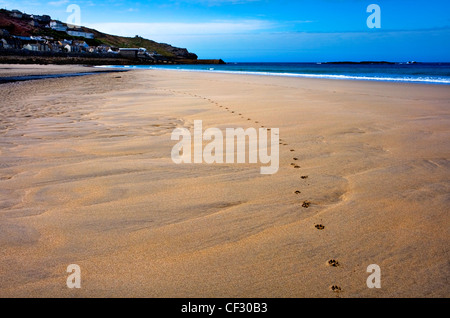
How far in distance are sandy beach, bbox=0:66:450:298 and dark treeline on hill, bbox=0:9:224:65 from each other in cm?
4535

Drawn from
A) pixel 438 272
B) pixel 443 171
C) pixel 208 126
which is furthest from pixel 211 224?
pixel 208 126

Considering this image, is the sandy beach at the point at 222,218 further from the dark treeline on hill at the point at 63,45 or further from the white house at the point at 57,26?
the white house at the point at 57,26

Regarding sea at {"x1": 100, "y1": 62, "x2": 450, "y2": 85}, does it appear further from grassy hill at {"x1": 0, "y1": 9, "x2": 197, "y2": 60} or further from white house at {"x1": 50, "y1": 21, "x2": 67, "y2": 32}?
white house at {"x1": 50, "y1": 21, "x2": 67, "y2": 32}

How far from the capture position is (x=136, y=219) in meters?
2.36

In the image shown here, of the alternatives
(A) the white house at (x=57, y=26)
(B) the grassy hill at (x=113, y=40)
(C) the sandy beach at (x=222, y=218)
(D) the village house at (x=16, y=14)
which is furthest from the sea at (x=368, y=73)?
(A) the white house at (x=57, y=26)

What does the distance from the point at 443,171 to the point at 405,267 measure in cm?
201

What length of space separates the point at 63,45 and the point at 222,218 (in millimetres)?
102810

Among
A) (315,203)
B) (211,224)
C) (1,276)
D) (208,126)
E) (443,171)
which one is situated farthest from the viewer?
(208,126)

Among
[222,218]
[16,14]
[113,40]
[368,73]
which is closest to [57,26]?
[16,14]

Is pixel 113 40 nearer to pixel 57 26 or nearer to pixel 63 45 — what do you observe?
pixel 57 26

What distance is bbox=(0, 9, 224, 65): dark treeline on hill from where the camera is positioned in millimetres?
60241

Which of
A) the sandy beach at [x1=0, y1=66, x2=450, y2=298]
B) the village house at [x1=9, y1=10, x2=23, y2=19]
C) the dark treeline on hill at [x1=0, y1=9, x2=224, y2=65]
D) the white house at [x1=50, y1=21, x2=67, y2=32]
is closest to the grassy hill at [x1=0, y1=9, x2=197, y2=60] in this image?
the dark treeline on hill at [x1=0, y1=9, x2=224, y2=65]

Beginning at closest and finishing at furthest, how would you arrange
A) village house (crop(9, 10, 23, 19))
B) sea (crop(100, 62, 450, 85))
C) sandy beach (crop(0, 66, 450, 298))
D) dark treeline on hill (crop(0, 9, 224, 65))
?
sandy beach (crop(0, 66, 450, 298)) < sea (crop(100, 62, 450, 85)) < dark treeline on hill (crop(0, 9, 224, 65)) < village house (crop(9, 10, 23, 19))
